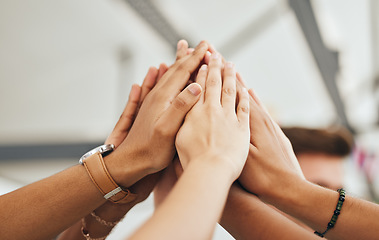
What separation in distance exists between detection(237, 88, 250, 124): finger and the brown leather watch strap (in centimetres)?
36

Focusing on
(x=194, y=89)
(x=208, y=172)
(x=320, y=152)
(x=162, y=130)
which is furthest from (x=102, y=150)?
(x=320, y=152)

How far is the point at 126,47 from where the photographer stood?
3.01 metres

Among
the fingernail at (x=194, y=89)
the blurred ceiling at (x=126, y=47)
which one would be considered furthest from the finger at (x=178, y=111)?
the blurred ceiling at (x=126, y=47)

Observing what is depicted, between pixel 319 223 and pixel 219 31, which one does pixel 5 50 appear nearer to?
pixel 219 31

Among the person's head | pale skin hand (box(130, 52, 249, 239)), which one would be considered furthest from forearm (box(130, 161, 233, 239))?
the person's head

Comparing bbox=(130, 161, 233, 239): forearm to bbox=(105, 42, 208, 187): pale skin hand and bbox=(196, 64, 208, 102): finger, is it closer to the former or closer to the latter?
bbox=(105, 42, 208, 187): pale skin hand

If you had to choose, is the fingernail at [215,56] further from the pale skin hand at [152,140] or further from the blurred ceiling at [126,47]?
the blurred ceiling at [126,47]

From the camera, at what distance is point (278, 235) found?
2.32ft

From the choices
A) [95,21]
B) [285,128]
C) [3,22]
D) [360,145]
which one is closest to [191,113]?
[285,128]

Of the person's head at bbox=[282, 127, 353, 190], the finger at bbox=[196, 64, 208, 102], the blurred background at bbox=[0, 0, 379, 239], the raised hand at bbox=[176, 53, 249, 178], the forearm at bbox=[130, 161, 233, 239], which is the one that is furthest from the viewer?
the blurred background at bbox=[0, 0, 379, 239]

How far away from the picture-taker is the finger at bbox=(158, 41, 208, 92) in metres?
0.93

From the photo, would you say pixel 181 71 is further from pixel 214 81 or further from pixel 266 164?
pixel 266 164

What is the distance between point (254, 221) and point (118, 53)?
104 inches

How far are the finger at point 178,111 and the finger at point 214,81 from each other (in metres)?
0.05
